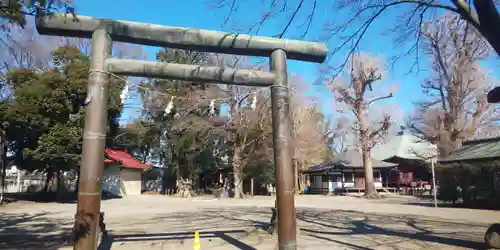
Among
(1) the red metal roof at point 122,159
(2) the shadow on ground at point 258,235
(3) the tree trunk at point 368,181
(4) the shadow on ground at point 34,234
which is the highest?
(1) the red metal roof at point 122,159

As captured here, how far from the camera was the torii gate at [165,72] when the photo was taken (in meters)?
5.98

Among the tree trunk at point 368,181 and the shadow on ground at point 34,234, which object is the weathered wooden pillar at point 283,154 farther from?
the tree trunk at point 368,181

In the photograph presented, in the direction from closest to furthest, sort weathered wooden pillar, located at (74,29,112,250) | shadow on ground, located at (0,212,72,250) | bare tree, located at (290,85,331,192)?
weathered wooden pillar, located at (74,29,112,250) → shadow on ground, located at (0,212,72,250) → bare tree, located at (290,85,331,192)

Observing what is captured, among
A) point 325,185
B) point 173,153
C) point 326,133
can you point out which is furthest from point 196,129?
point 326,133

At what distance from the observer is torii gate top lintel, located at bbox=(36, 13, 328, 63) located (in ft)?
21.2

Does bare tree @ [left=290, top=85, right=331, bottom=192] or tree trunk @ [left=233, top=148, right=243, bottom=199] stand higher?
bare tree @ [left=290, top=85, right=331, bottom=192]

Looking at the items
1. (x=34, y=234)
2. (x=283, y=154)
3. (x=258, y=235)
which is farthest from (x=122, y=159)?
(x=283, y=154)

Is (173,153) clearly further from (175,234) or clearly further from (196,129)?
(175,234)

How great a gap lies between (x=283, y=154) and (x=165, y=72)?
2.83 meters

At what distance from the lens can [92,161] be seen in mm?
5992

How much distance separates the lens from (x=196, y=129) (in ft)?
105

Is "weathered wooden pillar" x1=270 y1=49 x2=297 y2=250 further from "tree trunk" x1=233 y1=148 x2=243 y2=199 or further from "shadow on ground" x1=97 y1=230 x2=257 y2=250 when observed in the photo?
"tree trunk" x1=233 y1=148 x2=243 y2=199

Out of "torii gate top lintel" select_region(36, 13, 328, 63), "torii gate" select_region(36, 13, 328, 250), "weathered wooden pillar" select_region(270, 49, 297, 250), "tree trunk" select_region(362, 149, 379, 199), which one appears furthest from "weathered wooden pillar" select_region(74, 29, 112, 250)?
"tree trunk" select_region(362, 149, 379, 199)

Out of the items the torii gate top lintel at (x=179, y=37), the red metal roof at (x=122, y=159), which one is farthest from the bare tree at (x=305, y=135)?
the torii gate top lintel at (x=179, y=37)
